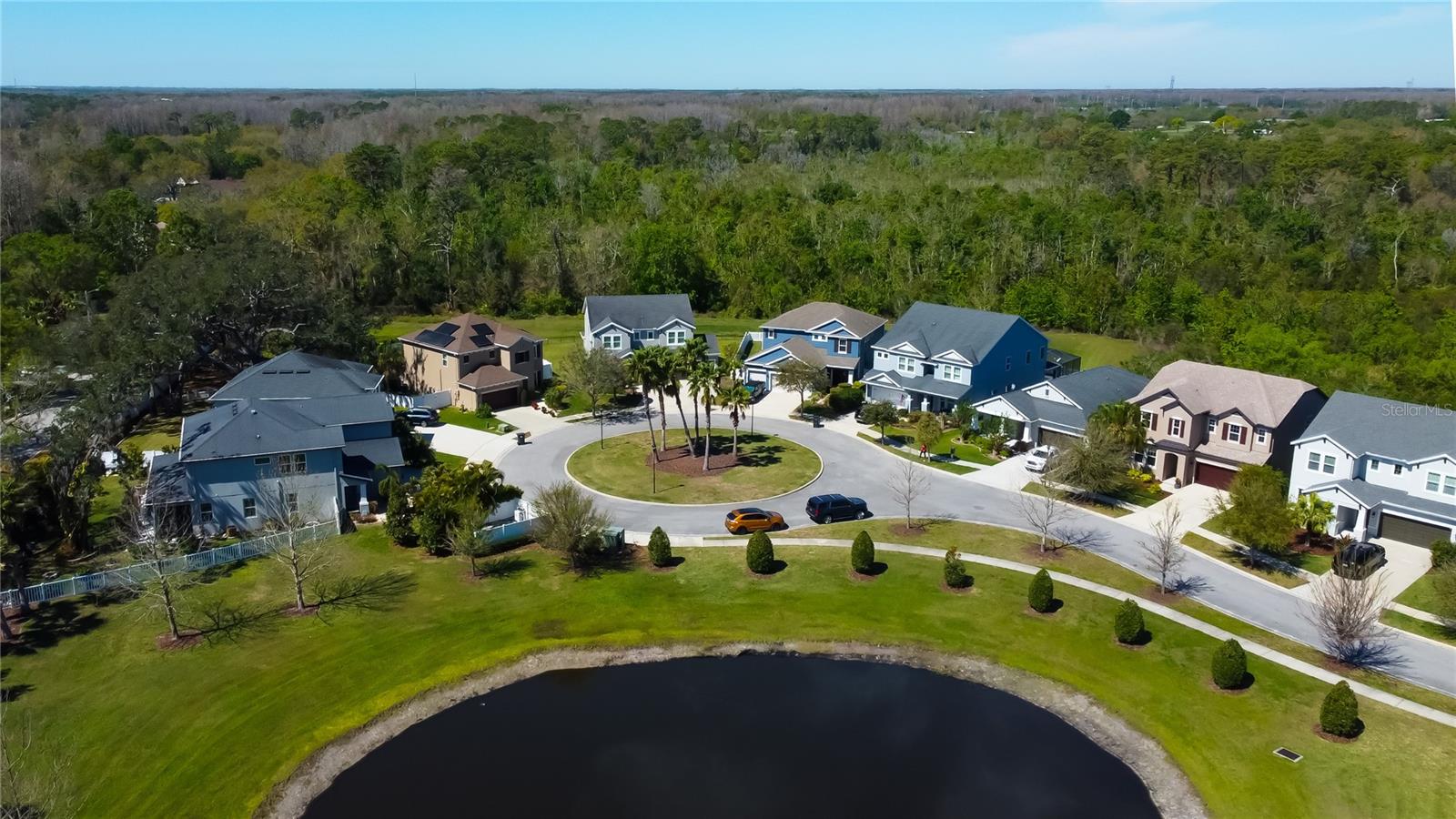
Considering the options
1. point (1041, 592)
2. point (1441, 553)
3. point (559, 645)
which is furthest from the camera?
point (1441, 553)

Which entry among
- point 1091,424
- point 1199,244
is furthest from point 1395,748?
point 1199,244

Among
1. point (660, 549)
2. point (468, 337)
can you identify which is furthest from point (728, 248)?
point (660, 549)

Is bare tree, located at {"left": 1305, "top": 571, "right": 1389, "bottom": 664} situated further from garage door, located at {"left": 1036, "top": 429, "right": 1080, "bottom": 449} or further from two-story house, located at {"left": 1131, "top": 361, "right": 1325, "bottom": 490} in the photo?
garage door, located at {"left": 1036, "top": 429, "right": 1080, "bottom": 449}

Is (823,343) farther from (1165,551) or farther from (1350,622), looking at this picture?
(1350,622)

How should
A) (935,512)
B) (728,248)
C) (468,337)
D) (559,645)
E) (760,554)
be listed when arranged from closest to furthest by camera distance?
(559,645) < (760,554) < (935,512) < (468,337) < (728,248)

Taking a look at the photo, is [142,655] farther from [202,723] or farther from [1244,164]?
[1244,164]

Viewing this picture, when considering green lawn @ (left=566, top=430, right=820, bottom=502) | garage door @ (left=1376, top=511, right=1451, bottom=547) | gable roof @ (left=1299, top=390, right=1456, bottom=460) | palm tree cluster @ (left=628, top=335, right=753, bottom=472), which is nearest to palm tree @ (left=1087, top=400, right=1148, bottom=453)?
gable roof @ (left=1299, top=390, right=1456, bottom=460)
